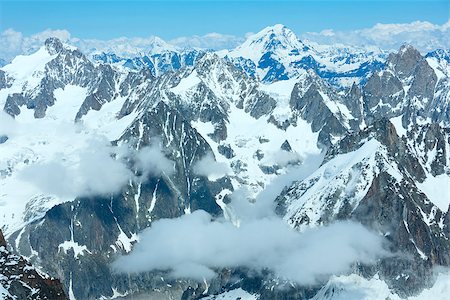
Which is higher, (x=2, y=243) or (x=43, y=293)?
(x=2, y=243)

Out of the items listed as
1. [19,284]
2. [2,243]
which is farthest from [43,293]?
[2,243]

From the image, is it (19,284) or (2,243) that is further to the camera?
(2,243)

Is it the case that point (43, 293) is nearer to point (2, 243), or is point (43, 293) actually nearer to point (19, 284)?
point (19, 284)
